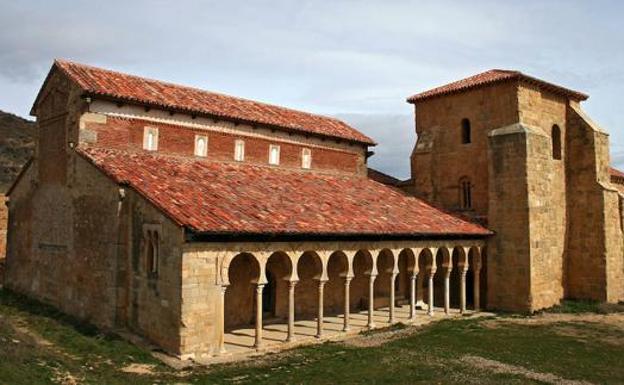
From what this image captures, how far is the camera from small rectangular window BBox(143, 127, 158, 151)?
1958cm

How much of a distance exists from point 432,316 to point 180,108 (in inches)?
507

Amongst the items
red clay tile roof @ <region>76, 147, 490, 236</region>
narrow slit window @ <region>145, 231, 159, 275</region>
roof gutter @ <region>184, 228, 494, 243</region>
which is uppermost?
red clay tile roof @ <region>76, 147, 490, 236</region>

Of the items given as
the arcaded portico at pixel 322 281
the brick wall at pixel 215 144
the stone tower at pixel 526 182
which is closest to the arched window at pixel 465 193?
the stone tower at pixel 526 182

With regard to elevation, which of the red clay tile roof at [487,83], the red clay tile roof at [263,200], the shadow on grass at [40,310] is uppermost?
the red clay tile roof at [487,83]

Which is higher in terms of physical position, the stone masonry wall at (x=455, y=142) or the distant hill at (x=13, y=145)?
the distant hill at (x=13, y=145)

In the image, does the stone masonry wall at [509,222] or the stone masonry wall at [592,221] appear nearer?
the stone masonry wall at [509,222]

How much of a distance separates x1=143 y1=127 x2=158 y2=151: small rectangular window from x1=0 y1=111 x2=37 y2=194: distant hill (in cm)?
3194

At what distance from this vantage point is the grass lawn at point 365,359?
11820mm

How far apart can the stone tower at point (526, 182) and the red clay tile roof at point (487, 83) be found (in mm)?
59

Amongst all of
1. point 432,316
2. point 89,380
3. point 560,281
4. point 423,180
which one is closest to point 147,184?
point 89,380

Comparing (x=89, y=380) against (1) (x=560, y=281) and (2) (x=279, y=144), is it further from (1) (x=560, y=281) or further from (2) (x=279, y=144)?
(1) (x=560, y=281)

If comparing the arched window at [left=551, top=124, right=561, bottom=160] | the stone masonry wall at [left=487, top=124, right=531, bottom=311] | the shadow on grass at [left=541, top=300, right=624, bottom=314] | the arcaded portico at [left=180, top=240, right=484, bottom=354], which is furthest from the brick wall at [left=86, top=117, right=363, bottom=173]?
the shadow on grass at [left=541, top=300, right=624, bottom=314]

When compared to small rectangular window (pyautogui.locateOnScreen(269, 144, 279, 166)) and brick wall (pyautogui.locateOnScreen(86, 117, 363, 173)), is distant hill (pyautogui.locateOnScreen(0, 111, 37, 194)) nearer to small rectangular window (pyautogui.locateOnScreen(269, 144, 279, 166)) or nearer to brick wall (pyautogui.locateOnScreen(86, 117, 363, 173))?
brick wall (pyautogui.locateOnScreen(86, 117, 363, 173))

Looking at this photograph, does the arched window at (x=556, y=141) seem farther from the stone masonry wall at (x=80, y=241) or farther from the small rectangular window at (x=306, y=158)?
the stone masonry wall at (x=80, y=241)
